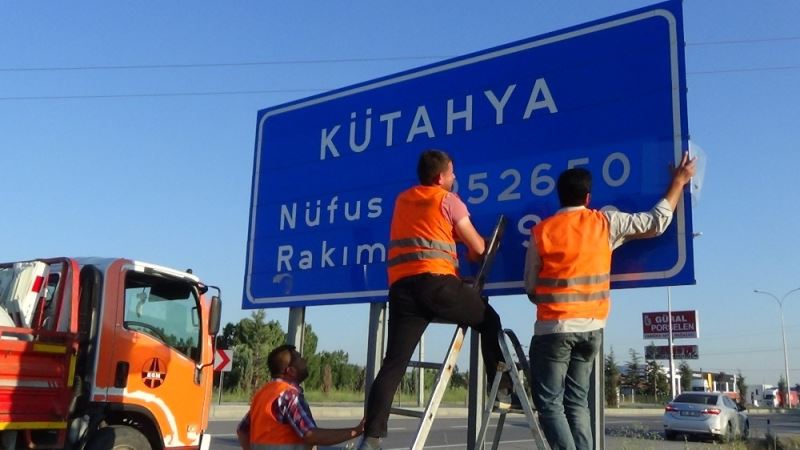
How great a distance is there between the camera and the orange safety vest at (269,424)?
4195 mm

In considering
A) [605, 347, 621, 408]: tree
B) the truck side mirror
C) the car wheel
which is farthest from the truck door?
[605, 347, 621, 408]: tree

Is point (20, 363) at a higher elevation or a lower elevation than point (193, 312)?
lower

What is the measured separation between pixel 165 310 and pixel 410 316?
4585 millimetres

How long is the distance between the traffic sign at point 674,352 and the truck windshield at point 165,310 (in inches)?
2442

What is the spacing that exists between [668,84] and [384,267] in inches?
86.1

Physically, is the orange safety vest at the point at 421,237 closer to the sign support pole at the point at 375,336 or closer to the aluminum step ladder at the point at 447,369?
the aluminum step ladder at the point at 447,369


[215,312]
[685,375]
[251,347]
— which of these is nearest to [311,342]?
[251,347]

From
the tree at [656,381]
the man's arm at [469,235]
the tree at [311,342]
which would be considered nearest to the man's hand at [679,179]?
the man's arm at [469,235]

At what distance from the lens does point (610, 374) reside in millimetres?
57219

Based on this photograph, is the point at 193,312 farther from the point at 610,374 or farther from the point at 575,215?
the point at 610,374

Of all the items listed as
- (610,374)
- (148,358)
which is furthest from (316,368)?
(148,358)

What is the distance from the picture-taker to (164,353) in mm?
7324

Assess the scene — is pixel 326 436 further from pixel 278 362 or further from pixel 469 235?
pixel 469 235

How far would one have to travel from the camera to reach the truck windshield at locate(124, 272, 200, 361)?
723 cm
